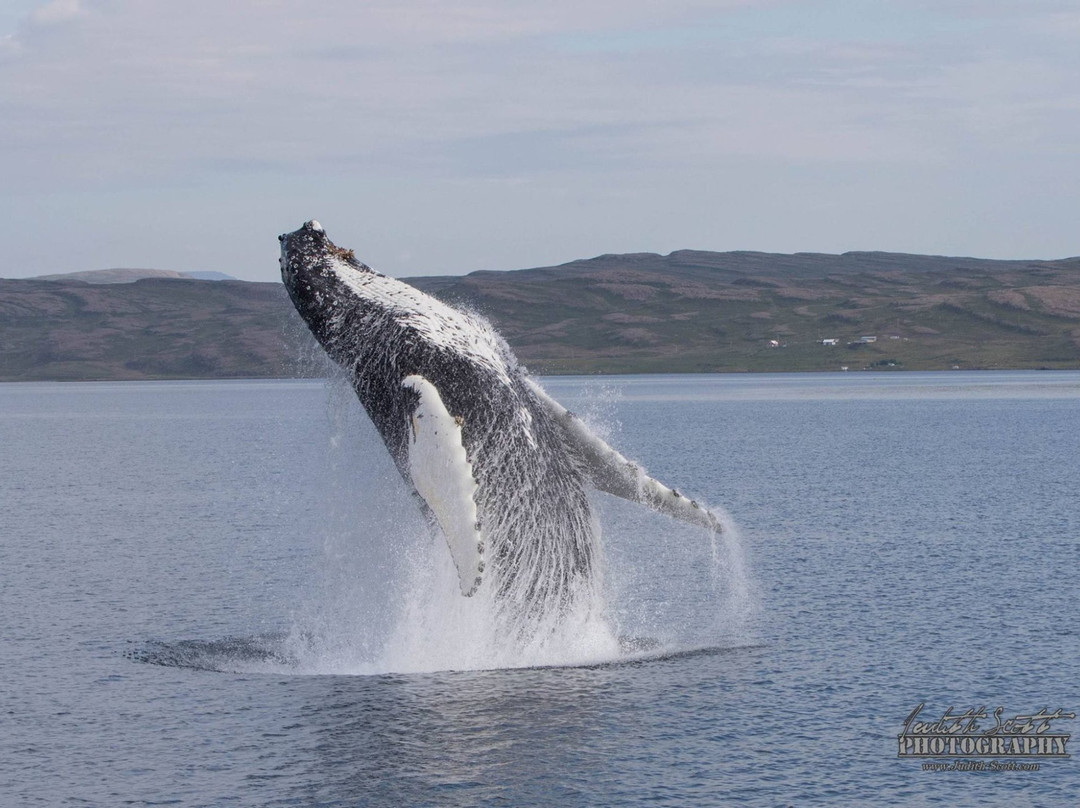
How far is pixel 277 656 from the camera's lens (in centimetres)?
2247

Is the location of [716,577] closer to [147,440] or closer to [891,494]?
[891,494]

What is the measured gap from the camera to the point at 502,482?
1758 centimetres

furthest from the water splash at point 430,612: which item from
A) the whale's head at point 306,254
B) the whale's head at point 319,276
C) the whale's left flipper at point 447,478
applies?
the whale's left flipper at point 447,478

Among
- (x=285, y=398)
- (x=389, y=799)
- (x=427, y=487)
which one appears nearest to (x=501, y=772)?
Result: (x=389, y=799)

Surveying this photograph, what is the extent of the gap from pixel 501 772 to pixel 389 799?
149 centimetres

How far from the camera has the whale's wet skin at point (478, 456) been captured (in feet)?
53.5

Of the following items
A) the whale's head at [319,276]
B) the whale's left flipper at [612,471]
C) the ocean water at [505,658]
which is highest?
the whale's head at [319,276]

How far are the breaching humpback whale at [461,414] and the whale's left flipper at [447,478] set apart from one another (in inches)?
0.7

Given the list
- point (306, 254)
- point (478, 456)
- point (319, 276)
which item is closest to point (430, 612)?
point (478, 456)

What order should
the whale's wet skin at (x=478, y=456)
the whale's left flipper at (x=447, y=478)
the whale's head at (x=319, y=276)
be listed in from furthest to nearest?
the whale's head at (x=319, y=276) → the whale's wet skin at (x=478, y=456) → the whale's left flipper at (x=447, y=478)

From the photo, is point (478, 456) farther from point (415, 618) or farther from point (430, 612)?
point (415, 618)

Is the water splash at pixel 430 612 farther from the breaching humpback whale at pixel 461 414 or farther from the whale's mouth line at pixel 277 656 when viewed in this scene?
the breaching humpback whale at pixel 461 414

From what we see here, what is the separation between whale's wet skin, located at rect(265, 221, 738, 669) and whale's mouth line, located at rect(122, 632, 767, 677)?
377 millimetres

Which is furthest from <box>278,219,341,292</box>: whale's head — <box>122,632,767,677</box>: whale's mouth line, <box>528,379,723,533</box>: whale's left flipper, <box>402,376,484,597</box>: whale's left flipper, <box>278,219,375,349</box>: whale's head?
Answer: <box>122,632,767,677</box>: whale's mouth line
